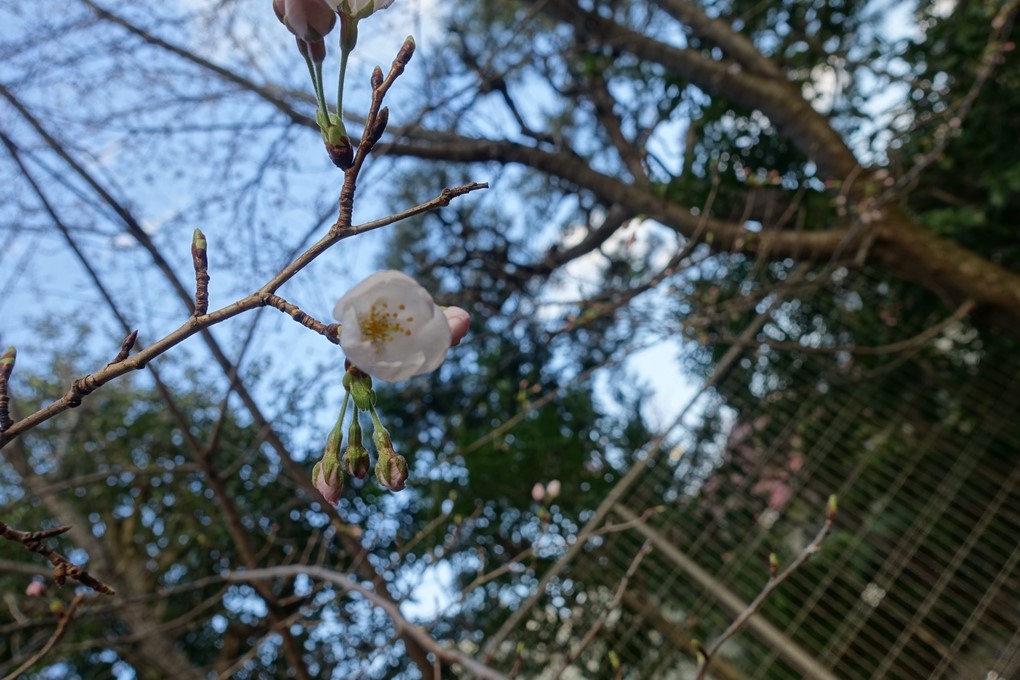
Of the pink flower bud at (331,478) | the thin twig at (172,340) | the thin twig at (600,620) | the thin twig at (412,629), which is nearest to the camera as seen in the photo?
the thin twig at (172,340)

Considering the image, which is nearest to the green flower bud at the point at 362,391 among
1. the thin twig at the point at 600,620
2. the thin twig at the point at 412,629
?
the thin twig at the point at 412,629

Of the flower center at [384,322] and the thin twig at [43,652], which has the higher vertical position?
the flower center at [384,322]

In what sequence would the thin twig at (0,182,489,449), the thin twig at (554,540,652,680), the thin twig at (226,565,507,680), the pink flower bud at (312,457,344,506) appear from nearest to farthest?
the thin twig at (0,182,489,449) < the pink flower bud at (312,457,344,506) < the thin twig at (226,565,507,680) < the thin twig at (554,540,652,680)

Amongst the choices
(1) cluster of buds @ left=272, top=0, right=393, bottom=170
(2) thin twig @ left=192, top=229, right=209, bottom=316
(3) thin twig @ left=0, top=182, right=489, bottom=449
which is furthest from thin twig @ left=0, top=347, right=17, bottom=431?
(1) cluster of buds @ left=272, top=0, right=393, bottom=170

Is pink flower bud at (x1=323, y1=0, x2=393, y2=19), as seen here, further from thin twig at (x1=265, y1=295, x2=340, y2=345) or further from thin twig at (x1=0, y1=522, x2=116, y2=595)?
thin twig at (x1=0, y1=522, x2=116, y2=595)

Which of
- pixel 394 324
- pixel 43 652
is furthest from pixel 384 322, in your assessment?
pixel 43 652

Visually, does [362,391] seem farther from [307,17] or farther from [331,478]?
[307,17]

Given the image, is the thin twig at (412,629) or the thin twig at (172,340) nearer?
the thin twig at (172,340)

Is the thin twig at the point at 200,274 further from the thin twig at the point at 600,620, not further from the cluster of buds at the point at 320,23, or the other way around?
the thin twig at the point at 600,620

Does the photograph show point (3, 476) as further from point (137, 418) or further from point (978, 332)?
point (978, 332)
